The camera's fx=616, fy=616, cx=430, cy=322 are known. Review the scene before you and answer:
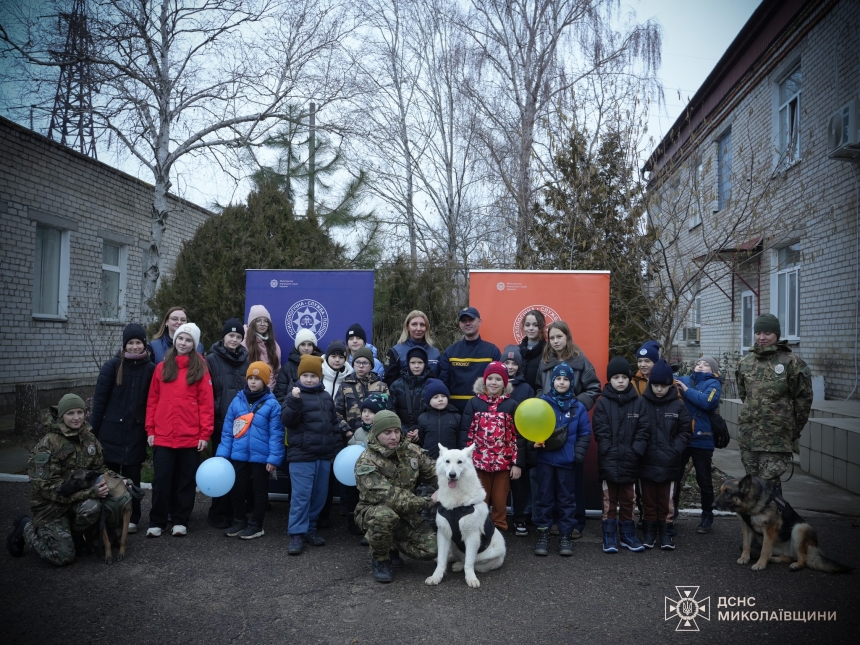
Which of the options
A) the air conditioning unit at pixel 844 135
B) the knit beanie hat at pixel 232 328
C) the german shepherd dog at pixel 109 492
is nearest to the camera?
the german shepherd dog at pixel 109 492

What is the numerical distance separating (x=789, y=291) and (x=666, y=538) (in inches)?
364

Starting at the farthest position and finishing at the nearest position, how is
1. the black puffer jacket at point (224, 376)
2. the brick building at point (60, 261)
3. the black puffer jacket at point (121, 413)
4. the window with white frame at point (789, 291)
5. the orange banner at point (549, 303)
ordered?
the window with white frame at point (789, 291)
the brick building at point (60, 261)
the orange banner at point (549, 303)
the black puffer jacket at point (224, 376)
the black puffer jacket at point (121, 413)

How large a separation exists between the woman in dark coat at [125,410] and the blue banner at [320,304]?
1755mm

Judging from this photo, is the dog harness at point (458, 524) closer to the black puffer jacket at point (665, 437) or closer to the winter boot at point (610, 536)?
the winter boot at point (610, 536)

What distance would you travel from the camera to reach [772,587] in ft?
14.9

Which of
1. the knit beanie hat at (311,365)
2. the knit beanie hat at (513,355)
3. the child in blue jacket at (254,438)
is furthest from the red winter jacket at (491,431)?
the child in blue jacket at (254,438)

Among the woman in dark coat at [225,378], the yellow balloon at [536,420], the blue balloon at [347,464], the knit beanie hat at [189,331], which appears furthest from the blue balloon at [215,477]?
the yellow balloon at [536,420]

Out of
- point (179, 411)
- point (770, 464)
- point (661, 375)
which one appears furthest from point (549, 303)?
point (179, 411)

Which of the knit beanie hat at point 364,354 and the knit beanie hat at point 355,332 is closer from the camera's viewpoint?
the knit beanie hat at point 364,354

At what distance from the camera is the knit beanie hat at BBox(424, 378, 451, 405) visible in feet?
18.8

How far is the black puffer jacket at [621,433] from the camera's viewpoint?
5.44 meters

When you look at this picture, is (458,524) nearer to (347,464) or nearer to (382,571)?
(382,571)

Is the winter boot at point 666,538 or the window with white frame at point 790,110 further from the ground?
the window with white frame at point 790,110

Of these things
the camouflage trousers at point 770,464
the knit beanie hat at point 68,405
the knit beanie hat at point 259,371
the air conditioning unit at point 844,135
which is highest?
the air conditioning unit at point 844,135
